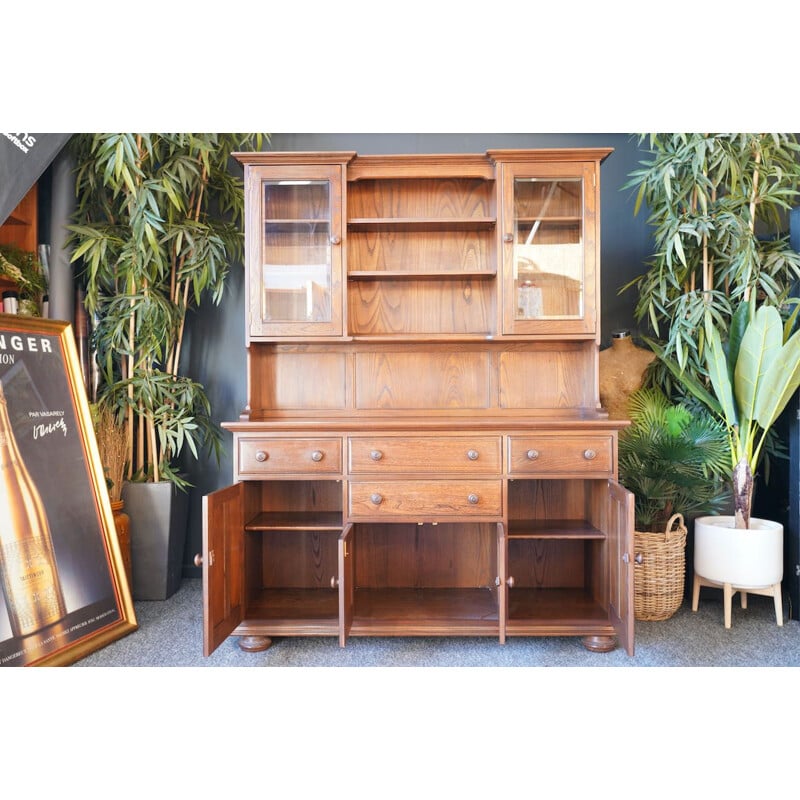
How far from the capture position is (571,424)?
2.39 m

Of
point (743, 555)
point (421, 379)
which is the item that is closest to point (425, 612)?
point (421, 379)

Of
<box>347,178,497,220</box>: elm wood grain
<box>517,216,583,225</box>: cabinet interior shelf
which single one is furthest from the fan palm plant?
<box>347,178,497,220</box>: elm wood grain

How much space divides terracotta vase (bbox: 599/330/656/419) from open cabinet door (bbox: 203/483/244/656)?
1805 millimetres

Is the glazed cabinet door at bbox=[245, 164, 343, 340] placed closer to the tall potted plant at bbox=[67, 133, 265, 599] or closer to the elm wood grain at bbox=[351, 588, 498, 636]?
the tall potted plant at bbox=[67, 133, 265, 599]

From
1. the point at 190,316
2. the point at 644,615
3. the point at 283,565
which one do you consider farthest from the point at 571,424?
the point at 190,316

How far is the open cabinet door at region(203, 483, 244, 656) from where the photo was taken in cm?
210

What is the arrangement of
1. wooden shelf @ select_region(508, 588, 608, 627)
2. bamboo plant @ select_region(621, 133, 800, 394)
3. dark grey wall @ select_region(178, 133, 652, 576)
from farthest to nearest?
dark grey wall @ select_region(178, 133, 652, 576) → bamboo plant @ select_region(621, 133, 800, 394) → wooden shelf @ select_region(508, 588, 608, 627)

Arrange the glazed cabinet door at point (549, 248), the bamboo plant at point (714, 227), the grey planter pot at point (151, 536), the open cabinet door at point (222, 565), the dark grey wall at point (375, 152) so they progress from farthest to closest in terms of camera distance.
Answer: the dark grey wall at point (375, 152) → the grey planter pot at point (151, 536) → the bamboo plant at point (714, 227) → the glazed cabinet door at point (549, 248) → the open cabinet door at point (222, 565)

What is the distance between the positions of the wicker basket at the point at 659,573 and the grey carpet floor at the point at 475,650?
2.6 inches

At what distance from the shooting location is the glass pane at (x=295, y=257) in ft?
8.47

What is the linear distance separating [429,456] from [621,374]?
3.84ft

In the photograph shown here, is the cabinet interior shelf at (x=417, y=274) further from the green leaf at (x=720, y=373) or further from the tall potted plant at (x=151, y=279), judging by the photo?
the green leaf at (x=720, y=373)

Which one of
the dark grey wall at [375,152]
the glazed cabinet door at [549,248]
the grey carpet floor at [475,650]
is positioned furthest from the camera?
the dark grey wall at [375,152]

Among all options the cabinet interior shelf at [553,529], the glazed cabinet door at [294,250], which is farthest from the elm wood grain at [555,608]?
the glazed cabinet door at [294,250]
